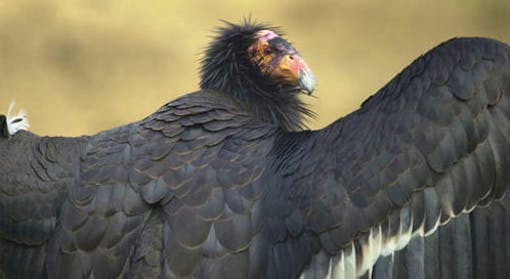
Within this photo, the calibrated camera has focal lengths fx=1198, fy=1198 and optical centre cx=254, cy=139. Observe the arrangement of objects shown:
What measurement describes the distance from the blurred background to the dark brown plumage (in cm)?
404

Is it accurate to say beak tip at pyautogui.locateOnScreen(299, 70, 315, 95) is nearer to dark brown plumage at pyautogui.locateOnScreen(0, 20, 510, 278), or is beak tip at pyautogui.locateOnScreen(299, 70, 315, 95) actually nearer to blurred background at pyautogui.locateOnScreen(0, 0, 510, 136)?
dark brown plumage at pyautogui.locateOnScreen(0, 20, 510, 278)

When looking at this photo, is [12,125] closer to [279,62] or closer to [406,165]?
[279,62]

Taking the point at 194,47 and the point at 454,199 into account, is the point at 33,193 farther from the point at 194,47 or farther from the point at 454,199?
the point at 194,47

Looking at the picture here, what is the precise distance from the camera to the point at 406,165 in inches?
154

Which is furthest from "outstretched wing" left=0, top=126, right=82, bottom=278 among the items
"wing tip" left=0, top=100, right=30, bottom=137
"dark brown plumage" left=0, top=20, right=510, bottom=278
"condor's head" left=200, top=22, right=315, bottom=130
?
"condor's head" left=200, top=22, right=315, bottom=130

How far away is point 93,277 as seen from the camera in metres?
4.16

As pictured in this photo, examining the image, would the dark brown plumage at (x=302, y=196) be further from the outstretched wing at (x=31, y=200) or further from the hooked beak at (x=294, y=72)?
the hooked beak at (x=294, y=72)

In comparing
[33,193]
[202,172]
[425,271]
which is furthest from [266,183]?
[33,193]

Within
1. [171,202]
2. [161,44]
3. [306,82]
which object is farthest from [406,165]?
[161,44]

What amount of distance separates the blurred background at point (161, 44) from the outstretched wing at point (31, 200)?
387cm

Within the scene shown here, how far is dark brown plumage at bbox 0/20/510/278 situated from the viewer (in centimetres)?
393

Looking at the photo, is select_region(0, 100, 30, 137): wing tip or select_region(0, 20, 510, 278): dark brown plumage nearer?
select_region(0, 20, 510, 278): dark brown plumage

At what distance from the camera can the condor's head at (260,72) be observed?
4.92 metres

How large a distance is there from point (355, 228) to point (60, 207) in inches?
43.8
